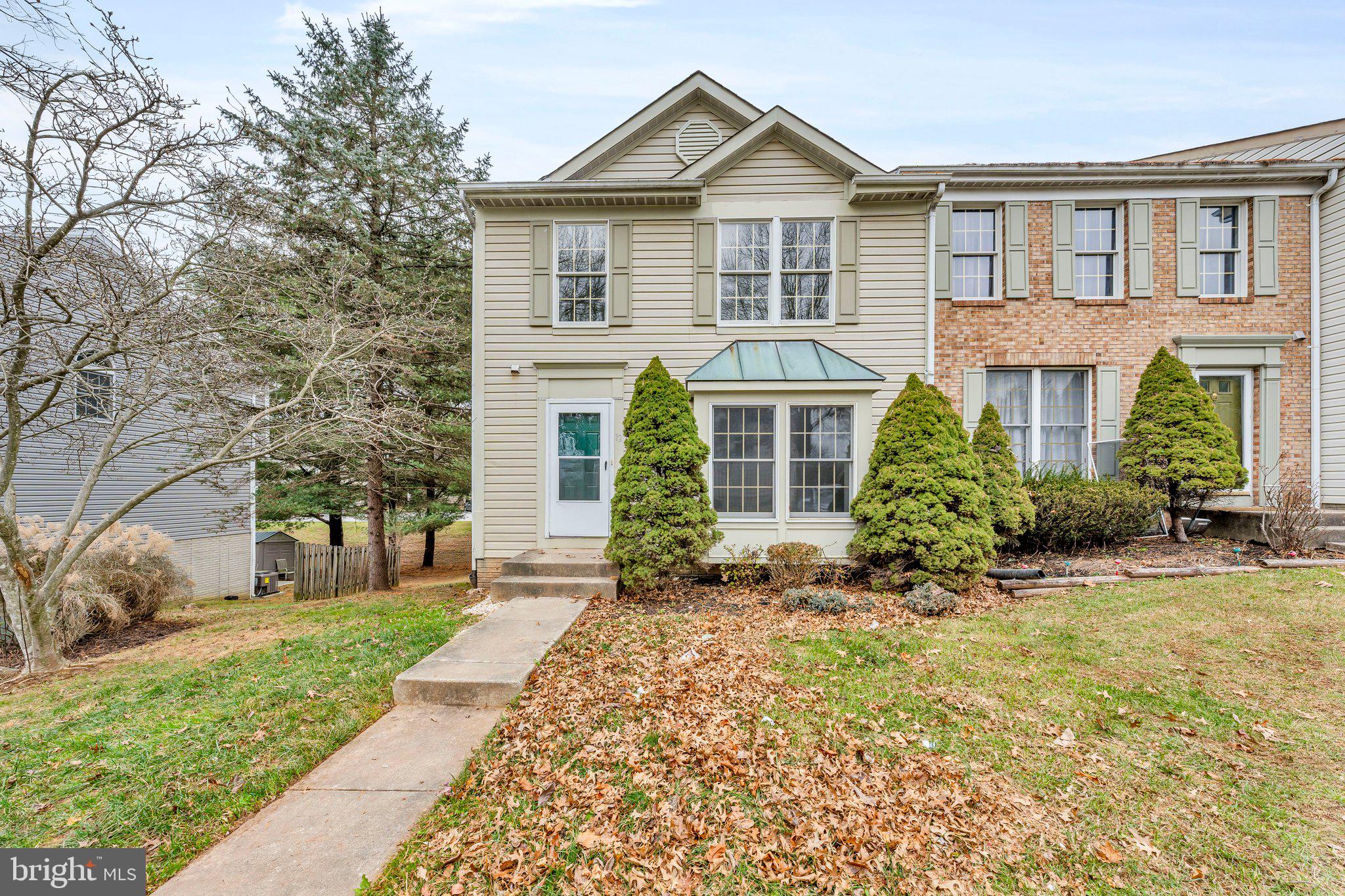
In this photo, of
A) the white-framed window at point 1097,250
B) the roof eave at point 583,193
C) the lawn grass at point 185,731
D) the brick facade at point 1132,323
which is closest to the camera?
the lawn grass at point 185,731

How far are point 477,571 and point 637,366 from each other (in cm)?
421

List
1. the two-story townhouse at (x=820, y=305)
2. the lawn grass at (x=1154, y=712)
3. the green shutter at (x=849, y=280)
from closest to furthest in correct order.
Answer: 1. the lawn grass at (x=1154, y=712)
2. the two-story townhouse at (x=820, y=305)
3. the green shutter at (x=849, y=280)

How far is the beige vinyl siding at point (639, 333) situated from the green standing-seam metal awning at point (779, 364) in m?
0.23

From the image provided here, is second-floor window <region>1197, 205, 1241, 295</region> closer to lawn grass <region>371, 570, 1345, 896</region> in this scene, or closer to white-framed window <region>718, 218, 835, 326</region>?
lawn grass <region>371, 570, 1345, 896</region>

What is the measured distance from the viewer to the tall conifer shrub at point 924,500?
6512 millimetres

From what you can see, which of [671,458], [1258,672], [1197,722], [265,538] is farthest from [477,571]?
[265,538]

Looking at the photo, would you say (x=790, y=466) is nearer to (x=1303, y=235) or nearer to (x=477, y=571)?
(x=477, y=571)

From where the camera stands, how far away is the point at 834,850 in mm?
2463

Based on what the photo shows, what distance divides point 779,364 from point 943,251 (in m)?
4.51

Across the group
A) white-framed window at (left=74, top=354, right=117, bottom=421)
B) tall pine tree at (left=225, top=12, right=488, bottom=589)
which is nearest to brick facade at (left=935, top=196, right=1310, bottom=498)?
tall pine tree at (left=225, top=12, right=488, bottom=589)

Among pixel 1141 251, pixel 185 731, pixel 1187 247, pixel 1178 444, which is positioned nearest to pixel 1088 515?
pixel 1178 444

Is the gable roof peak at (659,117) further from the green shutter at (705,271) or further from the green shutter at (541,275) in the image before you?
the green shutter at (705,271)

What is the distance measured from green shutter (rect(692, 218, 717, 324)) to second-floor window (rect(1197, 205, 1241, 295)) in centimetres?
905

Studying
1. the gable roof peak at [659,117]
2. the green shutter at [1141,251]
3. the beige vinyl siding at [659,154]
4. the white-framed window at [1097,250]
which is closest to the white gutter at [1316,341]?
the green shutter at [1141,251]
